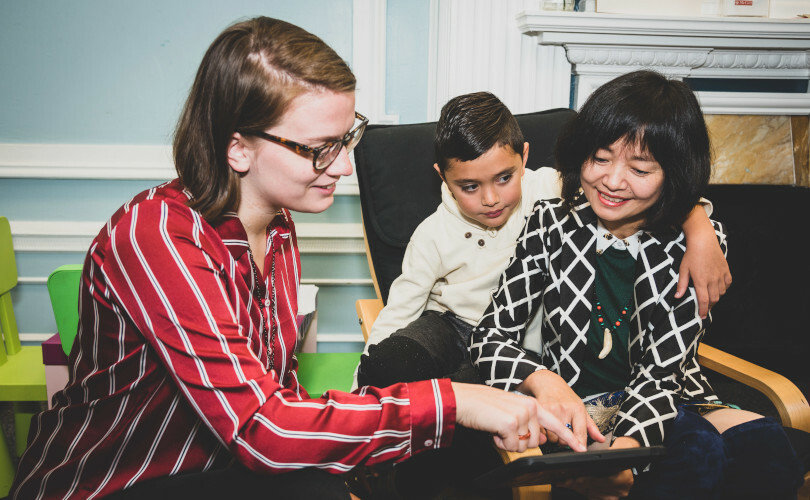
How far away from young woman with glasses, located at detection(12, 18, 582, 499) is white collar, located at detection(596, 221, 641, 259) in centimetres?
48

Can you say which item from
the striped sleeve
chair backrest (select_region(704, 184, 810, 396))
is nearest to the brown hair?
the striped sleeve

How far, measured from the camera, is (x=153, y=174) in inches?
81.1

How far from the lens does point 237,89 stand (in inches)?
34.5

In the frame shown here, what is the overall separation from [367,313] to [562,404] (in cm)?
69

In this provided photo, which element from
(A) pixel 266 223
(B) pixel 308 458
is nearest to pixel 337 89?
(A) pixel 266 223

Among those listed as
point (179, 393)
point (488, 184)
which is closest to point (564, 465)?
point (179, 393)

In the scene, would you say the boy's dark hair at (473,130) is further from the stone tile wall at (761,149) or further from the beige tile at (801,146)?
the beige tile at (801,146)

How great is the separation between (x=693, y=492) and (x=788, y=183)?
5.52 ft

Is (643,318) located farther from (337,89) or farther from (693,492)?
(337,89)

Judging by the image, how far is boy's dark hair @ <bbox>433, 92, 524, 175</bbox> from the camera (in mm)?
1386

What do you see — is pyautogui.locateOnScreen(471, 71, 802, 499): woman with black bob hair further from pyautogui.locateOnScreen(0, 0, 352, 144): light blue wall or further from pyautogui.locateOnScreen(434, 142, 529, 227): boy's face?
pyautogui.locateOnScreen(0, 0, 352, 144): light blue wall

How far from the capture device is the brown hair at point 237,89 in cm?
87

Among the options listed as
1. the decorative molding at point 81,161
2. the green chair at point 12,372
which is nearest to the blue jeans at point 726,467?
the green chair at point 12,372

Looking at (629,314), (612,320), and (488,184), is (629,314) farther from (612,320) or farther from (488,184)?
(488,184)
